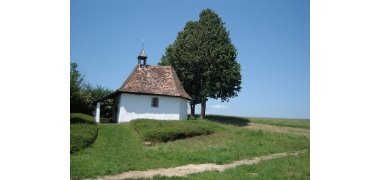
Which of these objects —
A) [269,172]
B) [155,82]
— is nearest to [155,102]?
[155,82]

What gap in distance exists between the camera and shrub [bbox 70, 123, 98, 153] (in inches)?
273

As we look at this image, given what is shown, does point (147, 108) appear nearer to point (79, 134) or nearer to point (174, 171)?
point (79, 134)

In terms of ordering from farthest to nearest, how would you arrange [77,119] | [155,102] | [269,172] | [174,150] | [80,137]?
[155,102], [174,150], [77,119], [80,137], [269,172]

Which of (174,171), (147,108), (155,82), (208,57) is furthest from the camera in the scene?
(155,82)

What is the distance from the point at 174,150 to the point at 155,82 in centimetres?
948

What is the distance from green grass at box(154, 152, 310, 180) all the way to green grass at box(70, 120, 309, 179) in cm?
105

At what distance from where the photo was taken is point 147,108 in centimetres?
1753

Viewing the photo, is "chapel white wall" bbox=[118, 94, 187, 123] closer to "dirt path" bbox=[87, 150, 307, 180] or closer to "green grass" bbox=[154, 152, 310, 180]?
"dirt path" bbox=[87, 150, 307, 180]

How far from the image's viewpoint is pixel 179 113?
18.3 m

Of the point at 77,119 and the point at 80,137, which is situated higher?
the point at 77,119
